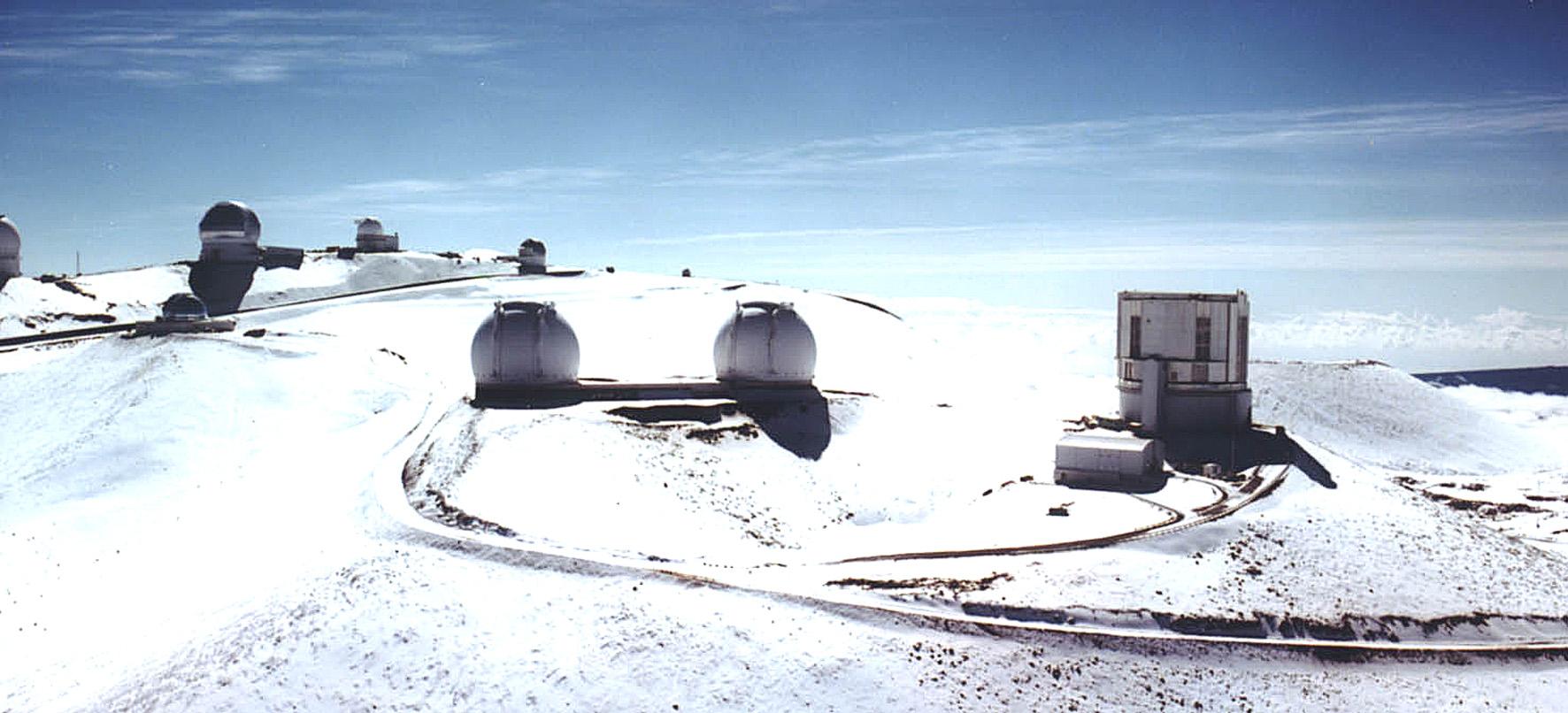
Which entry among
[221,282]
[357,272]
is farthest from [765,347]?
[357,272]

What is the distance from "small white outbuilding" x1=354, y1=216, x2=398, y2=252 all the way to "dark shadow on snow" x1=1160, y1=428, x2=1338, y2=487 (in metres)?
73.5

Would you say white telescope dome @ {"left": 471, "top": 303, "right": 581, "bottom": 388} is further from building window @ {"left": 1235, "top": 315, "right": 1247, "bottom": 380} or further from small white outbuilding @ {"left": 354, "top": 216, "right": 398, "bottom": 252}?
small white outbuilding @ {"left": 354, "top": 216, "right": 398, "bottom": 252}

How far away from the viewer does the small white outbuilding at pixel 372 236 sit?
96.2 metres

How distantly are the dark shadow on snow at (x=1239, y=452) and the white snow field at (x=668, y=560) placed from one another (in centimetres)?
131

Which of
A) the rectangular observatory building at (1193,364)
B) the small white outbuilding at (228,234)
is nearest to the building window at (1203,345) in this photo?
the rectangular observatory building at (1193,364)

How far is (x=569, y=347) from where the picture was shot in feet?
154

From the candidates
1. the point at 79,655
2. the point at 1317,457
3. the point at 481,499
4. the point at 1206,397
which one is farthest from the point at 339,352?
the point at 1317,457

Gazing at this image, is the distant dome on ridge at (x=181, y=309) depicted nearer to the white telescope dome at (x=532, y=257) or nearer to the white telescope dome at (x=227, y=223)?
the white telescope dome at (x=227, y=223)

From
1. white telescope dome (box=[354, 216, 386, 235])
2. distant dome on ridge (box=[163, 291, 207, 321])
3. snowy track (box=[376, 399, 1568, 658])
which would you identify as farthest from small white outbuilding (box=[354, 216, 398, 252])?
snowy track (box=[376, 399, 1568, 658])

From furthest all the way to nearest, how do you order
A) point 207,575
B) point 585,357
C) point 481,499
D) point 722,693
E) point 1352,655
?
point 585,357 < point 481,499 < point 207,575 < point 1352,655 < point 722,693

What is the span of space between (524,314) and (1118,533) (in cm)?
2579

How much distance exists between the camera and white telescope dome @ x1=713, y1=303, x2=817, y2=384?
47656 millimetres

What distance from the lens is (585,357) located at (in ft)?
207

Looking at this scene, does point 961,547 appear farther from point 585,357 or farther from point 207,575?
point 585,357
